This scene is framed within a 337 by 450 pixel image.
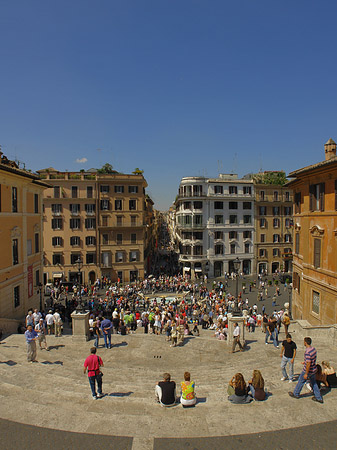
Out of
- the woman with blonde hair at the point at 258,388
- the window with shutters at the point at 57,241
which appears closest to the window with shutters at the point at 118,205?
the window with shutters at the point at 57,241

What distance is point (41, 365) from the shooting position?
1164 cm

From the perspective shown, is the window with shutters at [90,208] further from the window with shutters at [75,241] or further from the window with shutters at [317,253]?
the window with shutters at [317,253]

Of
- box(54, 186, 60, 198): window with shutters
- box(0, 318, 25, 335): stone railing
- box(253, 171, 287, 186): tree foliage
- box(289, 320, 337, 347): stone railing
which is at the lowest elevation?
box(0, 318, 25, 335): stone railing

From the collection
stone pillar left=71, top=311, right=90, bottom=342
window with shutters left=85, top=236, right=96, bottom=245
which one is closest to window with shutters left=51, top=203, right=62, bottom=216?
window with shutters left=85, top=236, right=96, bottom=245

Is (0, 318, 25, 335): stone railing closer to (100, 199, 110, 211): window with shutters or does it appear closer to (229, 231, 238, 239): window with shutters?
(100, 199, 110, 211): window with shutters

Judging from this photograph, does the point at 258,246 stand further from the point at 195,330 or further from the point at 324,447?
the point at 324,447

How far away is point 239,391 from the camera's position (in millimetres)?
8273

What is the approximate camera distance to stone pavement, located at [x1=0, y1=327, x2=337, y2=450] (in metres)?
7.37

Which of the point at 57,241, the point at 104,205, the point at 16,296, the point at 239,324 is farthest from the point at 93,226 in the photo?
the point at 239,324

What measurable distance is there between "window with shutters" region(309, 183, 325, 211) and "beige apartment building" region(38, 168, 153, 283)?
28.3 meters

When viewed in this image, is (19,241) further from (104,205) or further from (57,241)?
(104,205)

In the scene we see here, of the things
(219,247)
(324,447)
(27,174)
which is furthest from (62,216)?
(324,447)

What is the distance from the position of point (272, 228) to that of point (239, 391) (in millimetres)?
45960

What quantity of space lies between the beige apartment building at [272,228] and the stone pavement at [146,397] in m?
38.2
